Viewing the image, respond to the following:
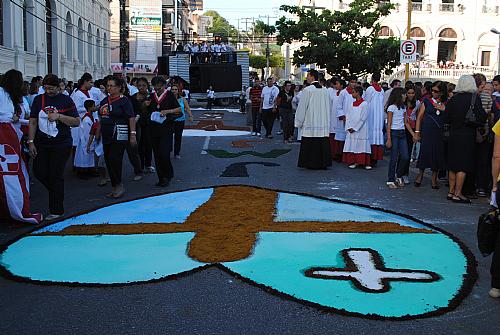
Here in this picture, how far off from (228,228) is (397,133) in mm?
4368

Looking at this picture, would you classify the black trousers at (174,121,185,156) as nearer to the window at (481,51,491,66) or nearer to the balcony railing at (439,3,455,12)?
the balcony railing at (439,3,455,12)

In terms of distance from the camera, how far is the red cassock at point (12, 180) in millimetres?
7145

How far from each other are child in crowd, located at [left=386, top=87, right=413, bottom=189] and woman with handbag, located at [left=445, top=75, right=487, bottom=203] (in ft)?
3.90

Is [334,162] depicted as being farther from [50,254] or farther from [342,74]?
[342,74]

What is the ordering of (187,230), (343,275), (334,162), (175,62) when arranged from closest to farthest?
(343,275)
(187,230)
(334,162)
(175,62)

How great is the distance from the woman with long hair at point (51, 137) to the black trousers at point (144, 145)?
3637mm

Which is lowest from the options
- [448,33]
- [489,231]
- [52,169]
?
[489,231]

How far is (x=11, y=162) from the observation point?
721 centimetres

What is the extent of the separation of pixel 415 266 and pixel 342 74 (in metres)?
23.5

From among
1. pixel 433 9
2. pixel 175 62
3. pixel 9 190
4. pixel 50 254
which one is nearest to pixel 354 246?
pixel 50 254

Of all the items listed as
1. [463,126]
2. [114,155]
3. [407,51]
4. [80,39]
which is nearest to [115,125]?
[114,155]

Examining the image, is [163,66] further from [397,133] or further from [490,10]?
[490,10]

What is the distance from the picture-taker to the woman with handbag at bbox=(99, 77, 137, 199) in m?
8.91

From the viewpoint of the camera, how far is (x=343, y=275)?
5.43 metres
